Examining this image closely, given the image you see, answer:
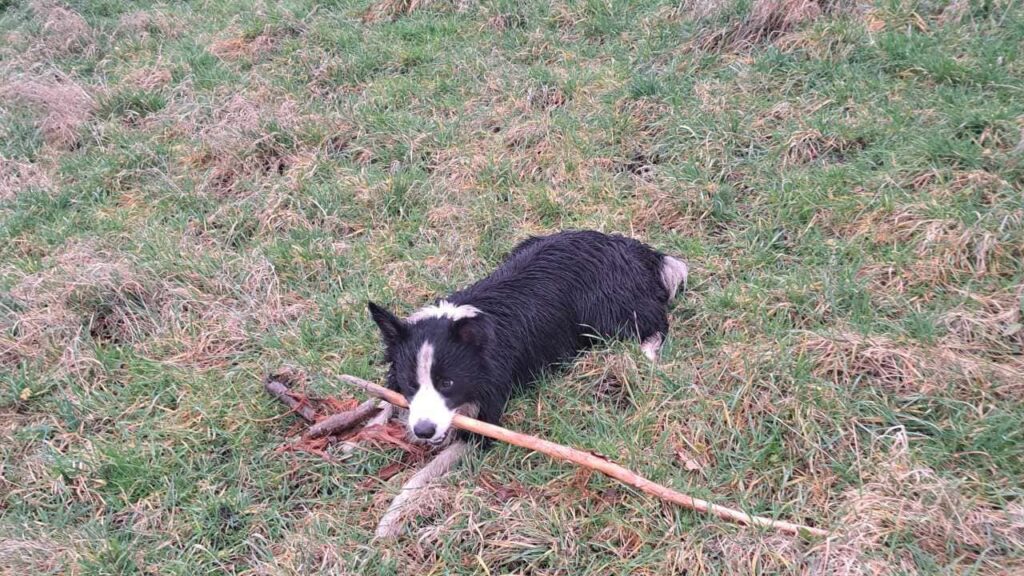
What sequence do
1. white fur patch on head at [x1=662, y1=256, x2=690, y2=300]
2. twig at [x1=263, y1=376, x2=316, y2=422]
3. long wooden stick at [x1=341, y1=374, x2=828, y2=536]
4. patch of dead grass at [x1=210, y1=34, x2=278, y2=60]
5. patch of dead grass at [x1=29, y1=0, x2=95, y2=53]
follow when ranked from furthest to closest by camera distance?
patch of dead grass at [x1=29, y1=0, x2=95, y2=53] → patch of dead grass at [x1=210, y1=34, x2=278, y2=60] → white fur patch on head at [x1=662, y1=256, x2=690, y2=300] → twig at [x1=263, y1=376, x2=316, y2=422] → long wooden stick at [x1=341, y1=374, x2=828, y2=536]

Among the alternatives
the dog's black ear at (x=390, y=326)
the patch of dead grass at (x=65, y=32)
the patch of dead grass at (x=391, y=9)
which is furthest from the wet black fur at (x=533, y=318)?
the patch of dead grass at (x=65, y=32)

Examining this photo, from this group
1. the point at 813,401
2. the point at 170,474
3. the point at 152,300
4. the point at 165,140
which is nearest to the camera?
the point at 813,401

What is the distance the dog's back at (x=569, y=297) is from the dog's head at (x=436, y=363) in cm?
18

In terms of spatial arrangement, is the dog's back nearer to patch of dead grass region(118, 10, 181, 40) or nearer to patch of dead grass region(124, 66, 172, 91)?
patch of dead grass region(124, 66, 172, 91)

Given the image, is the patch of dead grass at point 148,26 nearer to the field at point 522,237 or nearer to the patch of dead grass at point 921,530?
the field at point 522,237

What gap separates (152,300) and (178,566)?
84.7 inches

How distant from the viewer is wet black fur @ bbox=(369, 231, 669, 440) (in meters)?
3.34

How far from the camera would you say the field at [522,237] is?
2.92 m

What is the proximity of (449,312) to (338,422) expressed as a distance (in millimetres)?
778

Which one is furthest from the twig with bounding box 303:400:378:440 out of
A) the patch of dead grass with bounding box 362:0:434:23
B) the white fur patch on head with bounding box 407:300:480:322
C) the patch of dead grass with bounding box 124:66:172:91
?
the patch of dead grass with bounding box 362:0:434:23

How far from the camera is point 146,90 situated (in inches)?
280

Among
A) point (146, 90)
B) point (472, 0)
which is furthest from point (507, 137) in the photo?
point (146, 90)

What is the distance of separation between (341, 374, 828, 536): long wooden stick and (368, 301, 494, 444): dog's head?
0.09 metres

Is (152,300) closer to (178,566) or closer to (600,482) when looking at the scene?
(178,566)
